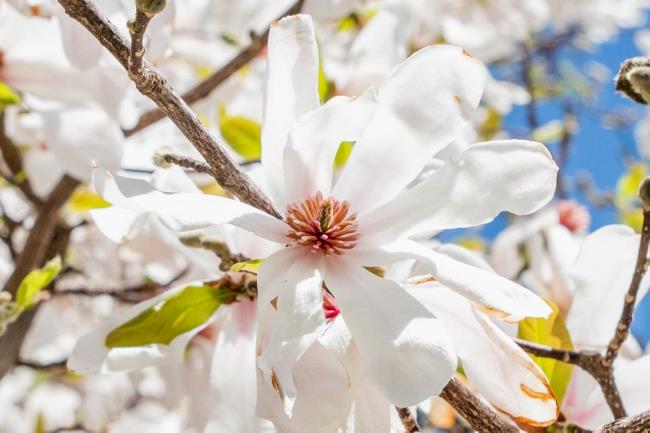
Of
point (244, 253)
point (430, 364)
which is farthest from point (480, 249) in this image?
point (430, 364)

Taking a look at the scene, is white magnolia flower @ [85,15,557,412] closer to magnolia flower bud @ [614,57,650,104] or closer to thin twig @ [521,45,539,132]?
magnolia flower bud @ [614,57,650,104]

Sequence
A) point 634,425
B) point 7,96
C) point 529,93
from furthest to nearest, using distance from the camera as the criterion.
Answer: point 529,93, point 7,96, point 634,425

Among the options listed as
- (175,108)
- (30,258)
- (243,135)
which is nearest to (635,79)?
(175,108)

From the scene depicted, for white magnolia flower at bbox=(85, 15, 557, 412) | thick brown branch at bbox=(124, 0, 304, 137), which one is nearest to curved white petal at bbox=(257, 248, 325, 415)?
white magnolia flower at bbox=(85, 15, 557, 412)

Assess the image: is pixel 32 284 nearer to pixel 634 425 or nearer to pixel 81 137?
pixel 81 137

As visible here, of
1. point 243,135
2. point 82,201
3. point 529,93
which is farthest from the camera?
point 529,93
